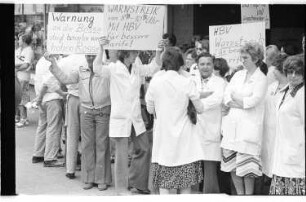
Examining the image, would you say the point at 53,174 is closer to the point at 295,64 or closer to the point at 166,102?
the point at 166,102

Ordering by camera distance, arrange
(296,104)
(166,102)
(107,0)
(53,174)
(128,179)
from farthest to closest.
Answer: (53,174) → (128,179) → (107,0) → (166,102) → (296,104)

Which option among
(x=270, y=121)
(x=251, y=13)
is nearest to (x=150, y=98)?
(x=270, y=121)

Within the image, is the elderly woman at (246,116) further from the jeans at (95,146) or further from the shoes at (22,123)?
the shoes at (22,123)

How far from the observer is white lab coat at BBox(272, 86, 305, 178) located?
4773mm

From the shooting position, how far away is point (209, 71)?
605cm

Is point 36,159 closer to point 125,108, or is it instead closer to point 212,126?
point 125,108

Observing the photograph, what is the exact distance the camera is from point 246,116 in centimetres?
561

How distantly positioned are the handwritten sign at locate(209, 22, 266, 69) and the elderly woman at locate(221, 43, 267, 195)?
439mm

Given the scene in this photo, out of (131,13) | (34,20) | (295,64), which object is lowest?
(295,64)

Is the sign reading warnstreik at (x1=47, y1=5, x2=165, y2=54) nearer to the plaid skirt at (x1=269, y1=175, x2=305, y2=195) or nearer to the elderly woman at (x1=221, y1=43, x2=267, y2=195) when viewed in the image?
the elderly woman at (x1=221, y1=43, x2=267, y2=195)

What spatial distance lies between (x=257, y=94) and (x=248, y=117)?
25 cm

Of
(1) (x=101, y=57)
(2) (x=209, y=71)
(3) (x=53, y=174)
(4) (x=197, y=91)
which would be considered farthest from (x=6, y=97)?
(3) (x=53, y=174)

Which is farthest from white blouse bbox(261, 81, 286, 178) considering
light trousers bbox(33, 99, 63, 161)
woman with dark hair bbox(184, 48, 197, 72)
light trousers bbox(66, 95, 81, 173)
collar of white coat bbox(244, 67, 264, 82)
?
light trousers bbox(33, 99, 63, 161)

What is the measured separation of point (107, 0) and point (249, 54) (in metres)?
1.48
